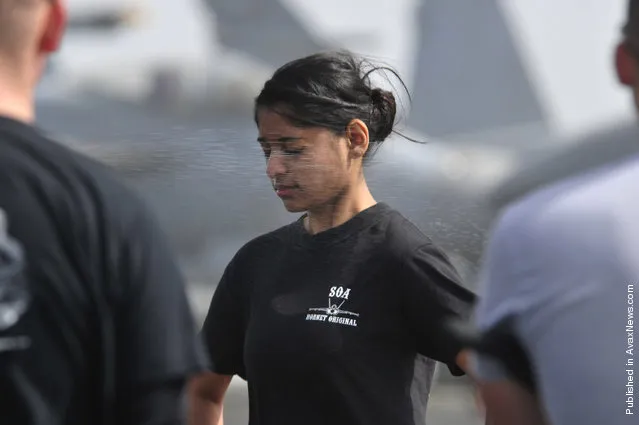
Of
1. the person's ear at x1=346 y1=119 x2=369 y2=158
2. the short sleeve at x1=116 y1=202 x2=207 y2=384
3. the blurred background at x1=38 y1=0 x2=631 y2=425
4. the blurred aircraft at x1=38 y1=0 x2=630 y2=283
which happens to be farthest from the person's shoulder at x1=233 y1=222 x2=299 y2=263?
the blurred background at x1=38 y1=0 x2=631 y2=425

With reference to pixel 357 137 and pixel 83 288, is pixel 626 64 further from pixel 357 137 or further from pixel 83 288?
pixel 357 137

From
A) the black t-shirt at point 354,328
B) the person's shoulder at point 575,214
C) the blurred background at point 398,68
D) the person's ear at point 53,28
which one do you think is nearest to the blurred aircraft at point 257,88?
the blurred background at point 398,68

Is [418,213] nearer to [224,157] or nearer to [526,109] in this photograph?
[224,157]

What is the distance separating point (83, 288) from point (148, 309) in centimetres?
7

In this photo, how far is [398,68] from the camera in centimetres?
436

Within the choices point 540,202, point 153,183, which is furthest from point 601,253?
point 153,183

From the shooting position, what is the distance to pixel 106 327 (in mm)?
1184

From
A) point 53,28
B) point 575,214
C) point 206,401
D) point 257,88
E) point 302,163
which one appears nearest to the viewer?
point 575,214

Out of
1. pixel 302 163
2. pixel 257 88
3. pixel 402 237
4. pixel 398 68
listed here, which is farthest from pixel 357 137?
pixel 257 88

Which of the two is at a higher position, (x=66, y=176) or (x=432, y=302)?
(x=66, y=176)

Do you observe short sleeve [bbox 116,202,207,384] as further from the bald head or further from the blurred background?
the blurred background

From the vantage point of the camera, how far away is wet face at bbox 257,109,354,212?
206cm

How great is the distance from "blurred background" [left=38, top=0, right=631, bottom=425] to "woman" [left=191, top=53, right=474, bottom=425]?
1746mm

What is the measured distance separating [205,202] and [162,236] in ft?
6.32
